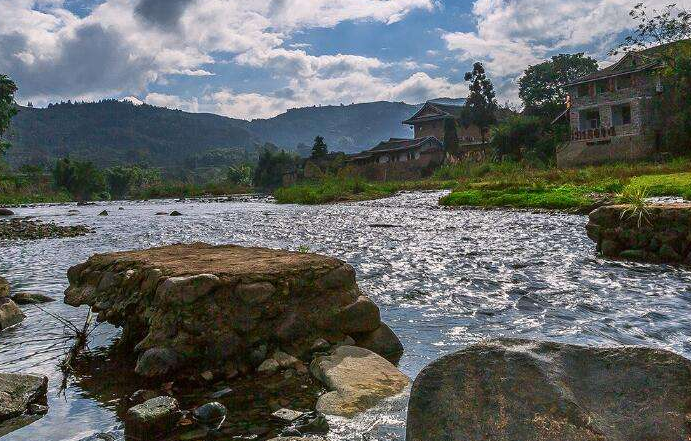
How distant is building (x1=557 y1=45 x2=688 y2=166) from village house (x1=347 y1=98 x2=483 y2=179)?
14416mm

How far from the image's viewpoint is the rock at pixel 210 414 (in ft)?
13.2

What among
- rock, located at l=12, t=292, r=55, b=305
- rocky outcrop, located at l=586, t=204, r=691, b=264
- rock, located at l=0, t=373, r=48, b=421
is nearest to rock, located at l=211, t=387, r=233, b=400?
rock, located at l=0, t=373, r=48, b=421

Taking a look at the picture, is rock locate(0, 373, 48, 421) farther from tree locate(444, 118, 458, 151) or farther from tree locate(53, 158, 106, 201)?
tree locate(53, 158, 106, 201)

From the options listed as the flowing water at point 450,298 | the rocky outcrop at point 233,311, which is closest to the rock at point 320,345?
the rocky outcrop at point 233,311

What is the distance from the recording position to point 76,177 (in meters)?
79.6

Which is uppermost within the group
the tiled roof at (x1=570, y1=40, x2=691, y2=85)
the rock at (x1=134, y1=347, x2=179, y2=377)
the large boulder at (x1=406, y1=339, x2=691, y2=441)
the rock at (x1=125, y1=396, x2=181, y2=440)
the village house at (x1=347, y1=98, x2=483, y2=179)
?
the tiled roof at (x1=570, y1=40, x2=691, y2=85)

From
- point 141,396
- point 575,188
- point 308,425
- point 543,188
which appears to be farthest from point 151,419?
point 543,188

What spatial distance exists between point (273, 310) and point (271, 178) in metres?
78.0

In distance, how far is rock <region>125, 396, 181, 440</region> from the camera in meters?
3.84

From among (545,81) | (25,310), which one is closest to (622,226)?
(25,310)

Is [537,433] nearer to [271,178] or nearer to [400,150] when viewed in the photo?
[400,150]

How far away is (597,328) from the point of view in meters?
6.32

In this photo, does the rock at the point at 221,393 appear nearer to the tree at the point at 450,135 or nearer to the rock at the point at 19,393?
the rock at the point at 19,393

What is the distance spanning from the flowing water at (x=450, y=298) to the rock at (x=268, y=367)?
1.26 meters
